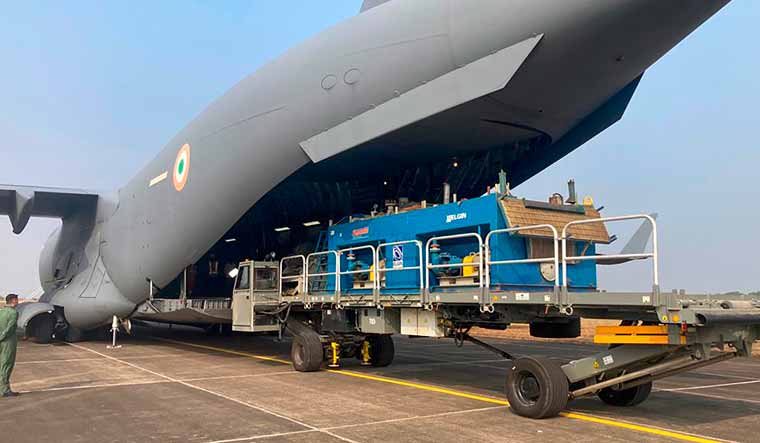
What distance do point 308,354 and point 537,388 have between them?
554cm

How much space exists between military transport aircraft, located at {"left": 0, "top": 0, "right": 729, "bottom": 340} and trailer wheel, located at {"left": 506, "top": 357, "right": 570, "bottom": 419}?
13.4 ft

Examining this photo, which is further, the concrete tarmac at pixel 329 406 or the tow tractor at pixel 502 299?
the tow tractor at pixel 502 299

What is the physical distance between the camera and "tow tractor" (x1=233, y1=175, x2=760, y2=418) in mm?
7121

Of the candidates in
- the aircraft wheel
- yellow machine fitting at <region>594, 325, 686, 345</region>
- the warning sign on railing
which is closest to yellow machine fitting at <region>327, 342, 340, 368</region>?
the warning sign on railing

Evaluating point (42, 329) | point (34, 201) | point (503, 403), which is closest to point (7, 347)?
point (503, 403)

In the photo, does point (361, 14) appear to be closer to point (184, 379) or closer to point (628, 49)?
point (628, 49)

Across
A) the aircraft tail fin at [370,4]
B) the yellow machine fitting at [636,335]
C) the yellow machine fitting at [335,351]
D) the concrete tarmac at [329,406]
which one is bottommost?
the concrete tarmac at [329,406]

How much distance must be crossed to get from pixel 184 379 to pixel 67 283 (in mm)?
11597

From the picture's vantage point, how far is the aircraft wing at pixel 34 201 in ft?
63.6

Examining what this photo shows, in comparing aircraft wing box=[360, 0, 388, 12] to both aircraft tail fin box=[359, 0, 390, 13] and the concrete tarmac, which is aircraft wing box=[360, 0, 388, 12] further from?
the concrete tarmac

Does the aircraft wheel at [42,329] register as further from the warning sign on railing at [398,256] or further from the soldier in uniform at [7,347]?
the warning sign on railing at [398,256]

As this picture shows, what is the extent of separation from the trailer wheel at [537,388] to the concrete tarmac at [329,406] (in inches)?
6.8

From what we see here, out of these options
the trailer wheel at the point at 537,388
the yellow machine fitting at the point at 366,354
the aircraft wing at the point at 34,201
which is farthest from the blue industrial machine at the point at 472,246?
the aircraft wing at the point at 34,201

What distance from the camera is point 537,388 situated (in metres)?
7.86
